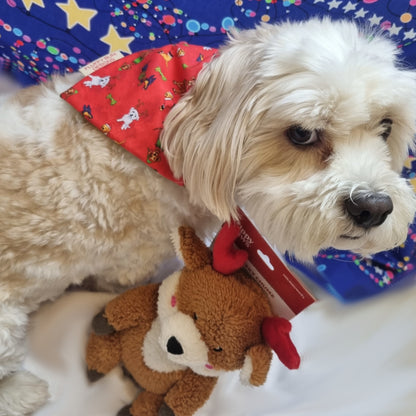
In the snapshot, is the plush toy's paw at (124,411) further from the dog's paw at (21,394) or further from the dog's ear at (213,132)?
the dog's ear at (213,132)

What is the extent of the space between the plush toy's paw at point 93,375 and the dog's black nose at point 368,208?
3.03ft

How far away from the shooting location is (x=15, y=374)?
1215 mm

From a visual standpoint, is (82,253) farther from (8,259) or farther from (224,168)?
(224,168)

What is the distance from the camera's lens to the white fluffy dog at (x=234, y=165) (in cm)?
81

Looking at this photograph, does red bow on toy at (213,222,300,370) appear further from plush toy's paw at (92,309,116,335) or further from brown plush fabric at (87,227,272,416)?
plush toy's paw at (92,309,116,335)

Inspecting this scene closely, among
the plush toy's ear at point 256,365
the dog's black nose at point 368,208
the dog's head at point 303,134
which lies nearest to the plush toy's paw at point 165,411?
the plush toy's ear at point 256,365

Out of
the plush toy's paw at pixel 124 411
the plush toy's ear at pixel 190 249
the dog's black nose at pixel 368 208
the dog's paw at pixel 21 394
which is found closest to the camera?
the dog's black nose at pixel 368 208

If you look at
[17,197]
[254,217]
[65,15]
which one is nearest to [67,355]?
[17,197]

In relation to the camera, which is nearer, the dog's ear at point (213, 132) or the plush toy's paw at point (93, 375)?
the dog's ear at point (213, 132)

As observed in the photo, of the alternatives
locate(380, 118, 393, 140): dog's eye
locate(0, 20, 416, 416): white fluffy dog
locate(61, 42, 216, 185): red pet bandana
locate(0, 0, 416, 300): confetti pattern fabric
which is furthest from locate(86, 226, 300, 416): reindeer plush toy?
locate(0, 0, 416, 300): confetti pattern fabric

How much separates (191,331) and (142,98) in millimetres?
546

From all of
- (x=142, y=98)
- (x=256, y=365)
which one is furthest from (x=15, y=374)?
(x=142, y=98)

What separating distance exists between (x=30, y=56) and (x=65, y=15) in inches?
9.7

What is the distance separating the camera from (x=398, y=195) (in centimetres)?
85
